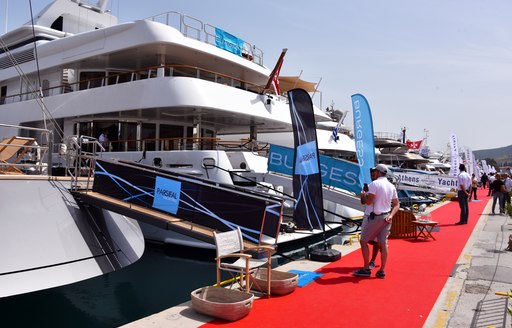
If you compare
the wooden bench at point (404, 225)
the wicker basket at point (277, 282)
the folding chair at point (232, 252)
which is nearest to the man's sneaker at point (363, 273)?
the wicker basket at point (277, 282)

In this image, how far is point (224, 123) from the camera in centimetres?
1778

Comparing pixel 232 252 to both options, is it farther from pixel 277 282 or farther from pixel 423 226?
pixel 423 226

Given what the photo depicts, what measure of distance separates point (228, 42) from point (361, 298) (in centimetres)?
1255

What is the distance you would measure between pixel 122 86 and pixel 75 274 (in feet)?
26.4

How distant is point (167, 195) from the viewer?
8031 mm

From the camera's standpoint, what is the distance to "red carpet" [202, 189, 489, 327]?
4.67 m

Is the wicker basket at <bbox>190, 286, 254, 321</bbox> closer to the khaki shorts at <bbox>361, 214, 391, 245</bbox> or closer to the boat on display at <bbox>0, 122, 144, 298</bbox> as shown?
the khaki shorts at <bbox>361, 214, 391, 245</bbox>

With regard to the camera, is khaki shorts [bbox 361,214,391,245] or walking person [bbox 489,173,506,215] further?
walking person [bbox 489,173,506,215]

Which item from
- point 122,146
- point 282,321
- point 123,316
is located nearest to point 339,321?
point 282,321

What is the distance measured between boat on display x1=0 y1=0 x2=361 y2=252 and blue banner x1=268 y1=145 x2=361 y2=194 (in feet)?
0.90

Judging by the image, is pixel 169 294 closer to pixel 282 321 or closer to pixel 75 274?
pixel 75 274

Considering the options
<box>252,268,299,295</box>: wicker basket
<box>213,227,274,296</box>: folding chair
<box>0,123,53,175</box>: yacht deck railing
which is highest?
<box>0,123,53,175</box>: yacht deck railing

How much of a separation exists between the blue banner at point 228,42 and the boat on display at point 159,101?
0.12 feet

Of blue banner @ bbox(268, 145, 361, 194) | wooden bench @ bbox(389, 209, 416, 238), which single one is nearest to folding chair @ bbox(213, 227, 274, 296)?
wooden bench @ bbox(389, 209, 416, 238)
